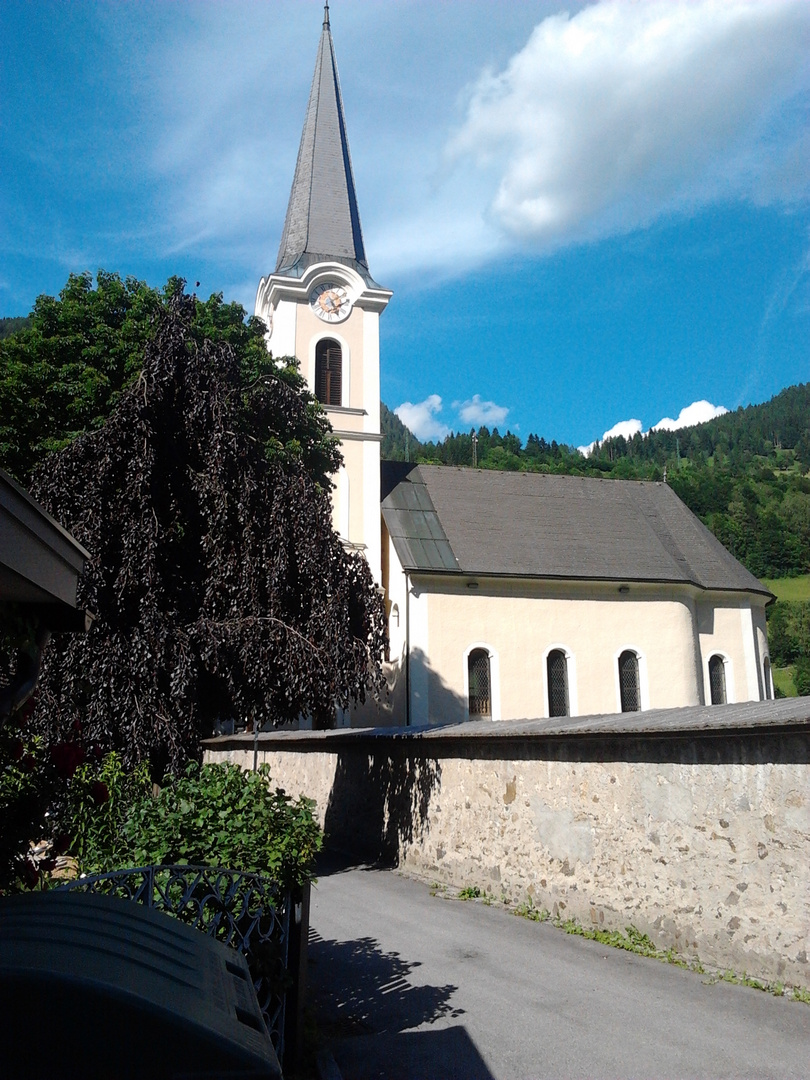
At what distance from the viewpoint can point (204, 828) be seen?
5258 mm

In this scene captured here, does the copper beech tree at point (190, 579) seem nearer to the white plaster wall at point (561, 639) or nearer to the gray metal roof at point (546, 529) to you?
the white plaster wall at point (561, 639)

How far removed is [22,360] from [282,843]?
14.1m

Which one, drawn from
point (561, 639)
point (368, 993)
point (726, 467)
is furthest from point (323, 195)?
point (726, 467)

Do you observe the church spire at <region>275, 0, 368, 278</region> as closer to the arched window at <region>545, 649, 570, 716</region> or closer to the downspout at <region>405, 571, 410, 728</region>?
the downspout at <region>405, 571, 410, 728</region>

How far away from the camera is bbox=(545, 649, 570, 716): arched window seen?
78.9 ft

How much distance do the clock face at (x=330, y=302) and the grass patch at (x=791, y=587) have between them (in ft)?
193

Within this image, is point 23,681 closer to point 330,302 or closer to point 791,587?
point 330,302

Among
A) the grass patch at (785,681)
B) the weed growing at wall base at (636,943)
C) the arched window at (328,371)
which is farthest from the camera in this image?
the grass patch at (785,681)

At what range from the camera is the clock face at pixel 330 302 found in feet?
87.5

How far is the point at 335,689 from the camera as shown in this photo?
36.5 feet

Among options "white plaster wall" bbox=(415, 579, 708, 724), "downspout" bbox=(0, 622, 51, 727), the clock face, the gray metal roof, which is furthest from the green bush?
the clock face

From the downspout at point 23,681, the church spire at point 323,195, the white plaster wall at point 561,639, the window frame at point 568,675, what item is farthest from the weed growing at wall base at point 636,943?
the church spire at point 323,195

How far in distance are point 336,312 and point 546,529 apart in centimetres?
939

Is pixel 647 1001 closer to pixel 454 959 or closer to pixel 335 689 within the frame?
pixel 454 959
